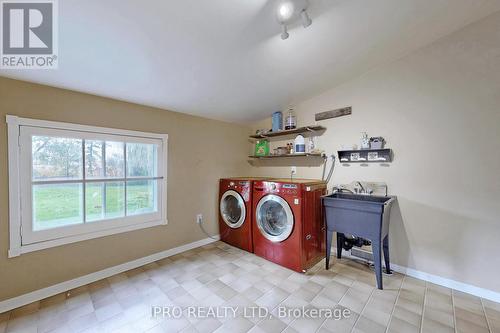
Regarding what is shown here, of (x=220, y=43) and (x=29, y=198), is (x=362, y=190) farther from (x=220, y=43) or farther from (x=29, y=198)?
(x=29, y=198)

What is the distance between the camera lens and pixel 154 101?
7.58ft

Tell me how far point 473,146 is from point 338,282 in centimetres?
178

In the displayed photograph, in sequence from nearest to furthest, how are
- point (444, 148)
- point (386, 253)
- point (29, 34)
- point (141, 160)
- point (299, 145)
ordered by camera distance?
1. point (29, 34)
2. point (444, 148)
3. point (386, 253)
4. point (141, 160)
5. point (299, 145)

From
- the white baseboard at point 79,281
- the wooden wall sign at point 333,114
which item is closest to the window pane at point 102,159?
the white baseboard at point 79,281

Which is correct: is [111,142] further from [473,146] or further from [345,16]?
[473,146]

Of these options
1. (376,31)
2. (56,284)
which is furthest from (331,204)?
(56,284)

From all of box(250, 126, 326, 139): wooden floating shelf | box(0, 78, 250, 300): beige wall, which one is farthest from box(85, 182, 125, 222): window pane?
box(250, 126, 326, 139): wooden floating shelf

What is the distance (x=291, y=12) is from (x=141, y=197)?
7.86 feet

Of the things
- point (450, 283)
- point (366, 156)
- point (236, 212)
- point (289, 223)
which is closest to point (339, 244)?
point (289, 223)

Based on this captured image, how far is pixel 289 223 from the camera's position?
7.25 ft

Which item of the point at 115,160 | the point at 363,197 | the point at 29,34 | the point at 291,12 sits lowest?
the point at 363,197

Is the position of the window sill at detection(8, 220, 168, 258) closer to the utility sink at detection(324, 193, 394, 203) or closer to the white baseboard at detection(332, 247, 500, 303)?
the utility sink at detection(324, 193, 394, 203)

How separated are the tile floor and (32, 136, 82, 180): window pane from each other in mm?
1087

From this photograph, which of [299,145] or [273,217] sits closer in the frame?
[273,217]
